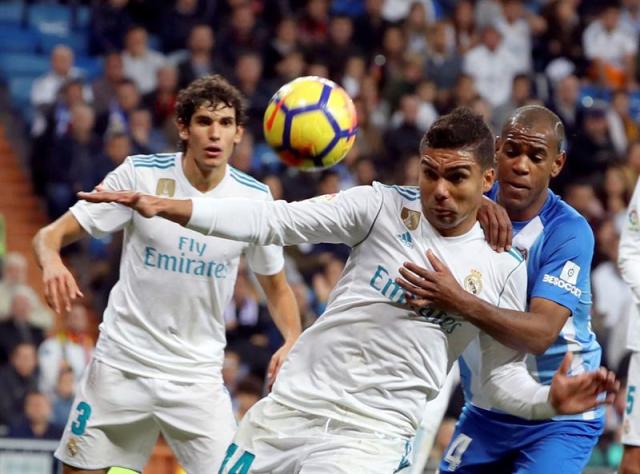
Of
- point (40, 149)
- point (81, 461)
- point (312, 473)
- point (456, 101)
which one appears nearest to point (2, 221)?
point (40, 149)

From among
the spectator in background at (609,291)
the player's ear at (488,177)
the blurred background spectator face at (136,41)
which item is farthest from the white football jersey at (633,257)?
the blurred background spectator face at (136,41)

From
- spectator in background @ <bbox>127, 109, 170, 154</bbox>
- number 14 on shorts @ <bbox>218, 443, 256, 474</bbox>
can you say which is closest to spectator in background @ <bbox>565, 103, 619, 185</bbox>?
spectator in background @ <bbox>127, 109, 170, 154</bbox>

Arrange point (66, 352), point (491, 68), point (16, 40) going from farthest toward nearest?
Result: point (491, 68) < point (16, 40) < point (66, 352)

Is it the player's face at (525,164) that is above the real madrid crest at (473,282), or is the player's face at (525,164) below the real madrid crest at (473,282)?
above

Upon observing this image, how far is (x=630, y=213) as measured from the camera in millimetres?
7309

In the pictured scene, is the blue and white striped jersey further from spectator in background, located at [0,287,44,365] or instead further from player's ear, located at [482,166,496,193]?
spectator in background, located at [0,287,44,365]

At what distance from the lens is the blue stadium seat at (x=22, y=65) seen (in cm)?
1417

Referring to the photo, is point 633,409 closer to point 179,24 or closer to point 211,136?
point 211,136

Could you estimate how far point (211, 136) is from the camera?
6855 millimetres

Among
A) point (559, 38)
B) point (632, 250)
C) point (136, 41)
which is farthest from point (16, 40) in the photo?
point (632, 250)

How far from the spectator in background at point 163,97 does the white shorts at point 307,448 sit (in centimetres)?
824

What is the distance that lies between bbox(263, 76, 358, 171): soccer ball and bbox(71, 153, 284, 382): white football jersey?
79 cm

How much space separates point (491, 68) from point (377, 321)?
35.8 feet

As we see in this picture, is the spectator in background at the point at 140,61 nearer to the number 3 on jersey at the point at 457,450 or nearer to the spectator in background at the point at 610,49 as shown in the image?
the spectator in background at the point at 610,49
